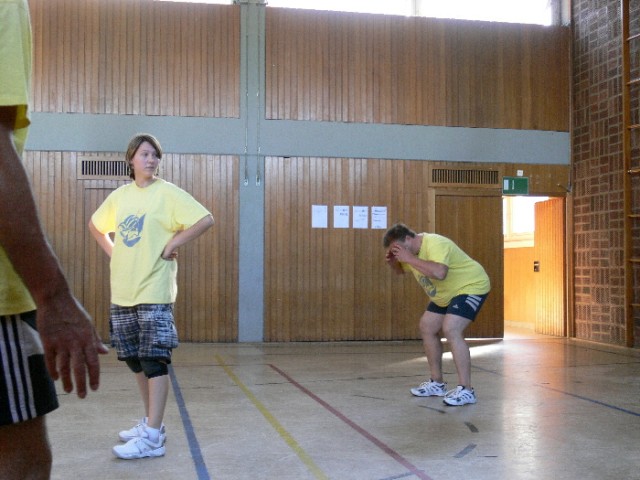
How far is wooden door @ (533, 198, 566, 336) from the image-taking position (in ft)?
36.5

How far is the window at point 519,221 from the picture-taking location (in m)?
13.2

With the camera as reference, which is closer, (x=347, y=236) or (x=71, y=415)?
(x=71, y=415)

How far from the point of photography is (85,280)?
31.9 feet

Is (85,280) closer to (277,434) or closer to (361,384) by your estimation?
(361,384)

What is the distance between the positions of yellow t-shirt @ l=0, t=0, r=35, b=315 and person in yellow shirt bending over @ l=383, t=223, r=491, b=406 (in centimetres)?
409

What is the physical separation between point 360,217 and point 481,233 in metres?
1.86

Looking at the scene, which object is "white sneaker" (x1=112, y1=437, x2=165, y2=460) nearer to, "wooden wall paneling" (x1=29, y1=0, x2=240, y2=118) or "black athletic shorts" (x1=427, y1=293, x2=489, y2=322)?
"black athletic shorts" (x1=427, y1=293, x2=489, y2=322)

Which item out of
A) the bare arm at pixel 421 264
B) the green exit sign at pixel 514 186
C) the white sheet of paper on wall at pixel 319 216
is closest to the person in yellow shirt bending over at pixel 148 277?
the bare arm at pixel 421 264

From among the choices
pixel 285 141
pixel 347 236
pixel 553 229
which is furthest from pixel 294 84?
pixel 553 229

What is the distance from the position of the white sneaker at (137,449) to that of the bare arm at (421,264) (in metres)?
2.29

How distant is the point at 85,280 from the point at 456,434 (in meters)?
6.70

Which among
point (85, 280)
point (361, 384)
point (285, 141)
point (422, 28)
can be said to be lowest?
point (361, 384)

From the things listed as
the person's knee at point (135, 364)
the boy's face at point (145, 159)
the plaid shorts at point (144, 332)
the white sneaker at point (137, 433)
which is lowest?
the white sneaker at point (137, 433)

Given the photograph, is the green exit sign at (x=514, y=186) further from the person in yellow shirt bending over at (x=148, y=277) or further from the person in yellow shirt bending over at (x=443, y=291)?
the person in yellow shirt bending over at (x=148, y=277)
